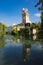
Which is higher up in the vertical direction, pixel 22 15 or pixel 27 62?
pixel 22 15

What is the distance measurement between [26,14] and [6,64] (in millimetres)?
165644

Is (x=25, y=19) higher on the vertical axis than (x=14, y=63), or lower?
higher

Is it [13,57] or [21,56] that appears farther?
[21,56]

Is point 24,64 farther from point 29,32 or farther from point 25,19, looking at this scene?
point 25,19

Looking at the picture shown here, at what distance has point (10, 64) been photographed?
13.9m

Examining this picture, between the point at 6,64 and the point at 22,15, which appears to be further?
the point at 22,15

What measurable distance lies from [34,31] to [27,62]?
211 feet

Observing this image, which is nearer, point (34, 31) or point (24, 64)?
point (24, 64)

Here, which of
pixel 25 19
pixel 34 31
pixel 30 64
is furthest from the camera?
pixel 25 19

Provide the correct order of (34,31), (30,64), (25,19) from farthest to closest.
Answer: (25,19), (34,31), (30,64)

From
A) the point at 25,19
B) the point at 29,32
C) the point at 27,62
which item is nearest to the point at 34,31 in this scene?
the point at 29,32

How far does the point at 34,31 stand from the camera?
258ft

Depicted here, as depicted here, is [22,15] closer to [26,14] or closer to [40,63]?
[26,14]

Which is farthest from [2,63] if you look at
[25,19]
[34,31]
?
[25,19]
